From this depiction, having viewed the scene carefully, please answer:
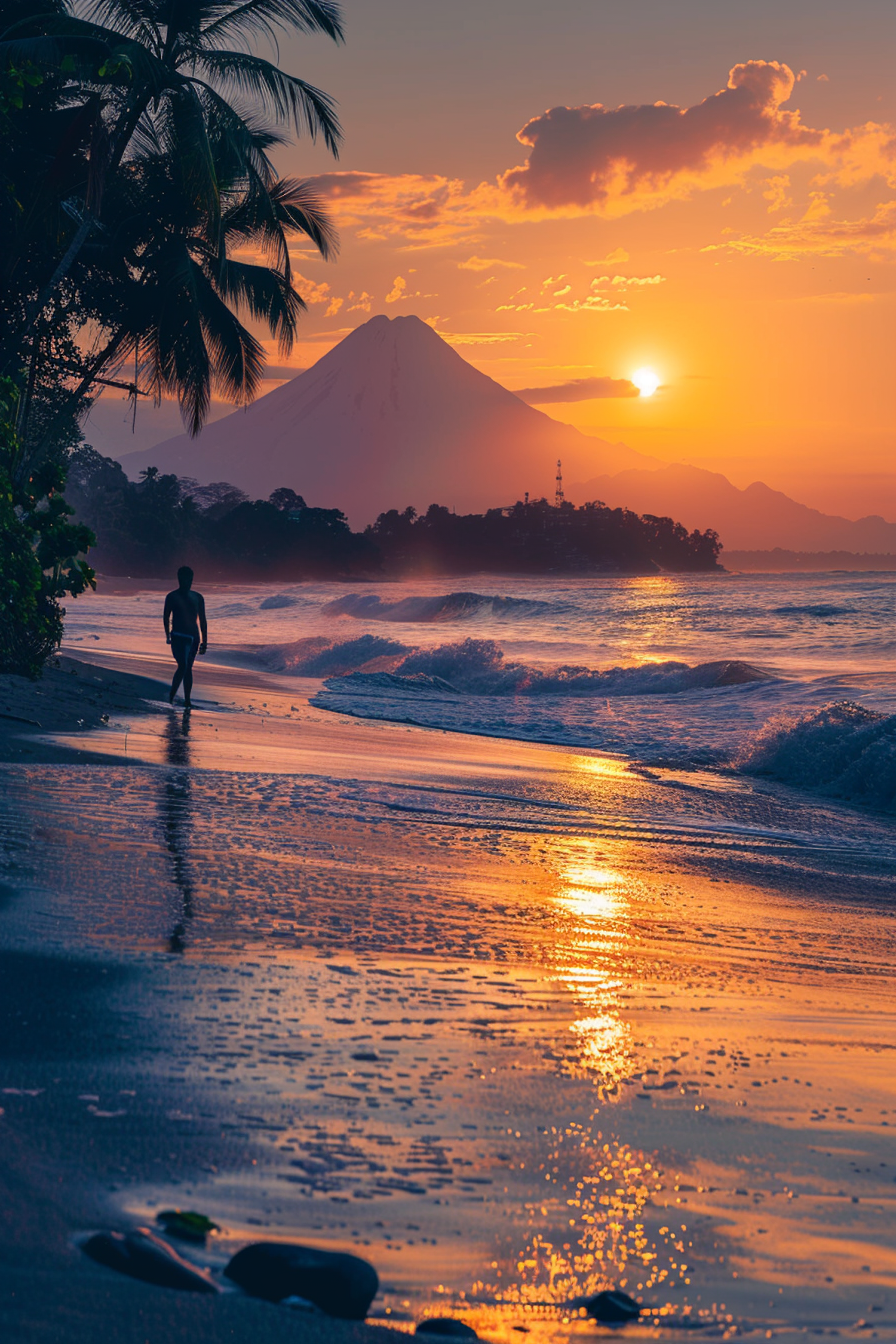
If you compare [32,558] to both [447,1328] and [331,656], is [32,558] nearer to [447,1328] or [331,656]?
[447,1328]

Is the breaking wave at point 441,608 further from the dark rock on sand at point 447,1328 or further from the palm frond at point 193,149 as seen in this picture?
the dark rock on sand at point 447,1328

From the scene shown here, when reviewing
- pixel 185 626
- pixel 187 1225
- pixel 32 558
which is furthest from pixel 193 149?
pixel 187 1225

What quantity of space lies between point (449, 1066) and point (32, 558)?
27.9 ft

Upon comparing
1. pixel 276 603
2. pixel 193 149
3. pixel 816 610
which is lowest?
pixel 276 603

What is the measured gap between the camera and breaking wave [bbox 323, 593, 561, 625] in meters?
53.6

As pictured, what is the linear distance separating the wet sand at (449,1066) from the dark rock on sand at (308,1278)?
0.06 meters

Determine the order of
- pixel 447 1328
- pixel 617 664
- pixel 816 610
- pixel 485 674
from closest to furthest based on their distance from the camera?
pixel 447 1328
pixel 485 674
pixel 617 664
pixel 816 610

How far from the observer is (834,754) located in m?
12.8

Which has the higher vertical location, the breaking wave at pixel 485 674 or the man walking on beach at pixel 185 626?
the man walking on beach at pixel 185 626

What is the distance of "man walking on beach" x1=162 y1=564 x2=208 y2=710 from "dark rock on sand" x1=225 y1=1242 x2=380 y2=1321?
460 inches

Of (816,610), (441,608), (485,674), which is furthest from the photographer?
(441,608)

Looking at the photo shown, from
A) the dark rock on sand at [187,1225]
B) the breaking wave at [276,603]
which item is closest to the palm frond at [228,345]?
the dark rock on sand at [187,1225]

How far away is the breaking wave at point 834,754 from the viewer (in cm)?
1183

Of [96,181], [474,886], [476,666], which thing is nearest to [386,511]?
[476,666]
